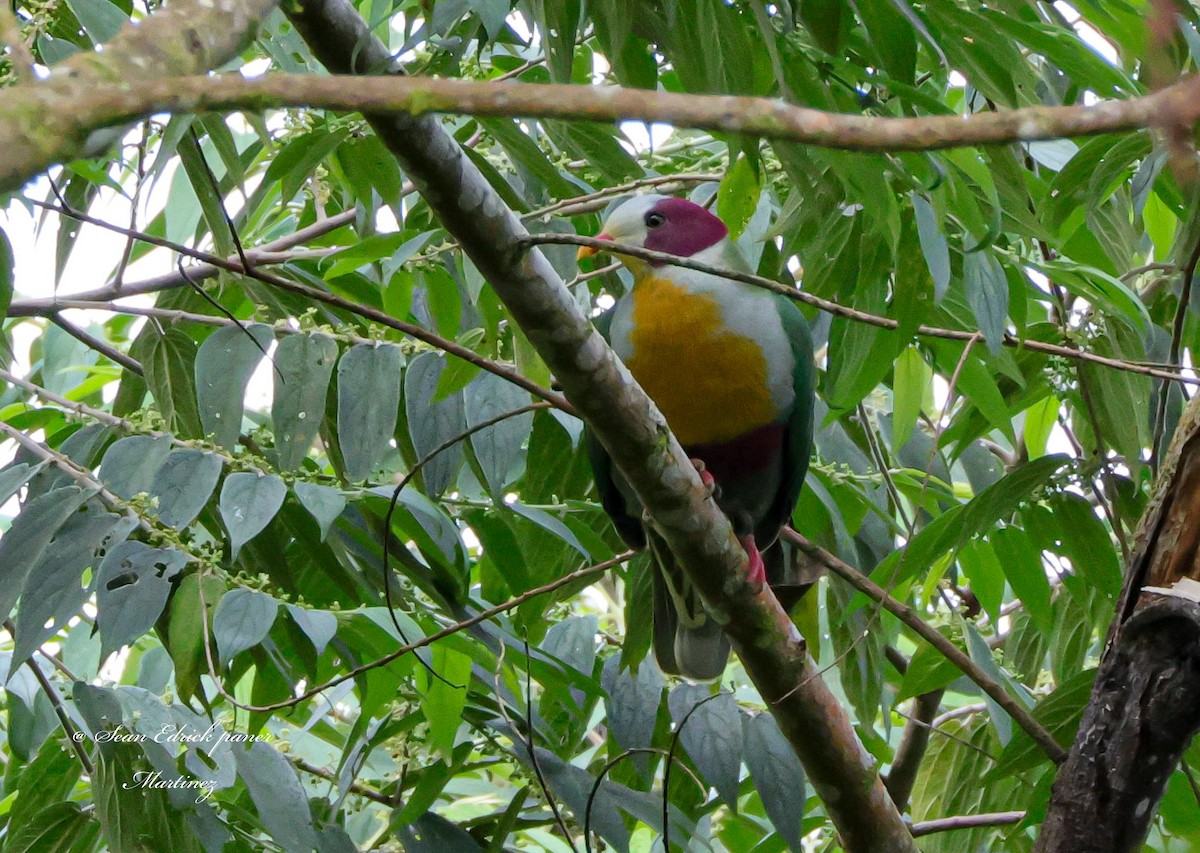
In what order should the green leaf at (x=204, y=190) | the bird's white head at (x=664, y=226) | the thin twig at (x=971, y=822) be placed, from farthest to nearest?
the bird's white head at (x=664, y=226) < the thin twig at (x=971, y=822) < the green leaf at (x=204, y=190)

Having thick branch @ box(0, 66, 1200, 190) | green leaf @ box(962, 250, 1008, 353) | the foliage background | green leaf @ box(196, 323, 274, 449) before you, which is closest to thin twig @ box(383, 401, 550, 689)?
the foliage background

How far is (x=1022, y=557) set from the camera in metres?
2.70

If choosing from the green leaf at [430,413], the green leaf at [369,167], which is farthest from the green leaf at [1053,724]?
the green leaf at [369,167]

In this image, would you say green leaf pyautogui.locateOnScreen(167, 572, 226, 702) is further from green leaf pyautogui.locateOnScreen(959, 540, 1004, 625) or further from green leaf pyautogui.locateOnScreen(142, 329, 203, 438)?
green leaf pyautogui.locateOnScreen(959, 540, 1004, 625)

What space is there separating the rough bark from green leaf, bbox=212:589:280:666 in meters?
1.36

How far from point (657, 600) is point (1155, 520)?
115 cm

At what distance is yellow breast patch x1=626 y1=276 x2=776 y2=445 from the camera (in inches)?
105

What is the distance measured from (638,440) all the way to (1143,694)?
0.92 metres

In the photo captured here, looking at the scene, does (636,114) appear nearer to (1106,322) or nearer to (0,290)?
(0,290)

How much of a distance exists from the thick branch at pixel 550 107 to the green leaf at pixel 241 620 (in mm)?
1422

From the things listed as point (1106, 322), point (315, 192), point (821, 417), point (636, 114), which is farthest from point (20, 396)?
point (636, 114)

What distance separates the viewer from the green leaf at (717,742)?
2.52 m

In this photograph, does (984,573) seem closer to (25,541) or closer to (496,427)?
(496,427)

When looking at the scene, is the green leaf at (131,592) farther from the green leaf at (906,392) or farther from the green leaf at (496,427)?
the green leaf at (906,392)
